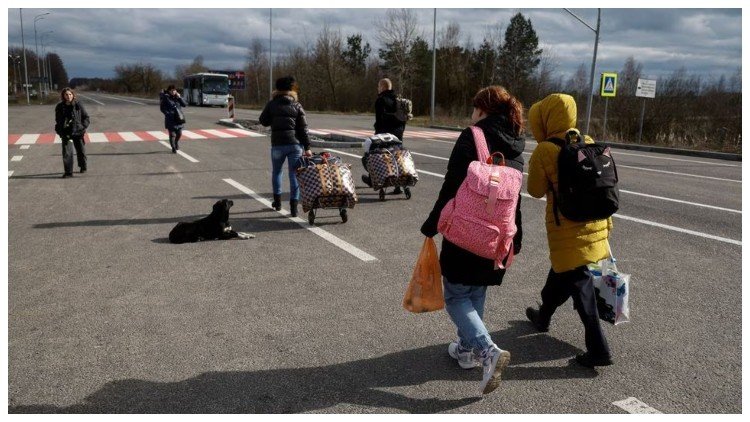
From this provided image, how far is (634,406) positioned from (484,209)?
127 cm

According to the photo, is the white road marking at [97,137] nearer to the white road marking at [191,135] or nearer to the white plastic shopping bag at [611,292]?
the white road marking at [191,135]

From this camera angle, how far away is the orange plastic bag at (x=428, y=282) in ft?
11.0

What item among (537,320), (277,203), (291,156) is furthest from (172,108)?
(537,320)

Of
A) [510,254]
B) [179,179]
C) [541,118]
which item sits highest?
[541,118]

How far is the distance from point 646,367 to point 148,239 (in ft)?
16.9

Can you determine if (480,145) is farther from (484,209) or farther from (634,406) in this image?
(634,406)

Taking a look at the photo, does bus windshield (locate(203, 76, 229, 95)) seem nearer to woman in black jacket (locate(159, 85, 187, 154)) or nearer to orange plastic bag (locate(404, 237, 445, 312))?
woman in black jacket (locate(159, 85, 187, 154))

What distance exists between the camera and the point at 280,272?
547cm

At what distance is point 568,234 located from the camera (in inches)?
141

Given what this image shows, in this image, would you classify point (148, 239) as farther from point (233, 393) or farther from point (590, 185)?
point (590, 185)

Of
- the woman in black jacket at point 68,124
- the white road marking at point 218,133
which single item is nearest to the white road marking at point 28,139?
the white road marking at point 218,133

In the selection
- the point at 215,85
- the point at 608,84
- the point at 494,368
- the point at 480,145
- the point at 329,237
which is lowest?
the point at 329,237

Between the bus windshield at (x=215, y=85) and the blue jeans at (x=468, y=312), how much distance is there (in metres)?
50.7

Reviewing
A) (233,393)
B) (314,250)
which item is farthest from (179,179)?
(233,393)
